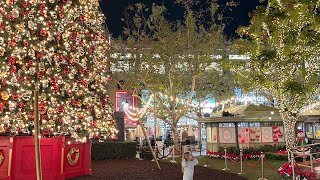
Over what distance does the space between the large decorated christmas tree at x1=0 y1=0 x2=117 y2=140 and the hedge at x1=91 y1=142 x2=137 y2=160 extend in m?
9.43

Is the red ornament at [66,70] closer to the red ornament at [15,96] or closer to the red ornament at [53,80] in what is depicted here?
the red ornament at [53,80]

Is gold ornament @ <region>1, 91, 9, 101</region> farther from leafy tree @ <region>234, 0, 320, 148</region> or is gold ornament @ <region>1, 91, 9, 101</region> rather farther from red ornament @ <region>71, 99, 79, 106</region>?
leafy tree @ <region>234, 0, 320, 148</region>

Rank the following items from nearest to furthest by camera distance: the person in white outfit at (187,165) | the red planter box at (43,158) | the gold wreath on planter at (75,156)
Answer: the person in white outfit at (187,165)
the red planter box at (43,158)
the gold wreath on planter at (75,156)

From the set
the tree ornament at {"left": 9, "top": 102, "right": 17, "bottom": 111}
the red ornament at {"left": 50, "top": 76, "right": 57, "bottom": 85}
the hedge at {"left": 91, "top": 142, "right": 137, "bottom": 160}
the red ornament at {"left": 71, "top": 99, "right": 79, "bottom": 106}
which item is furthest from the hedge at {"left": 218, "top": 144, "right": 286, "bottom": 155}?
the tree ornament at {"left": 9, "top": 102, "right": 17, "bottom": 111}

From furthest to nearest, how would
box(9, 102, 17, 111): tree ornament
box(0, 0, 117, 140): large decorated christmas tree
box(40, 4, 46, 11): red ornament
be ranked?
1. box(40, 4, 46, 11): red ornament
2. box(9, 102, 17, 111): tree ornament
3. box(0, 0, 117, 140): large decorated christmas tree

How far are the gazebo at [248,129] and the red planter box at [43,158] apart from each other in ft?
40.5

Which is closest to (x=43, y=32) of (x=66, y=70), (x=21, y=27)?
(x=21, y=27)

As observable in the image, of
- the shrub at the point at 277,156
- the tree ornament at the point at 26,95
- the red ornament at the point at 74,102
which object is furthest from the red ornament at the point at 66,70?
the shrub at the point at 277,156

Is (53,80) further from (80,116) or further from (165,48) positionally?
(165,48)

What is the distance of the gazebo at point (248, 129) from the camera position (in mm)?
23891

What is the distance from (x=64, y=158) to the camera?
43.8 ft

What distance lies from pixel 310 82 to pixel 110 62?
1208cm

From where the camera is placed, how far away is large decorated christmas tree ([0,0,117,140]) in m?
11.2

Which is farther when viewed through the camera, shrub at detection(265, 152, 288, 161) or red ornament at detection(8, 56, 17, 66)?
shrub at detection(265, 152, 288, 161)
